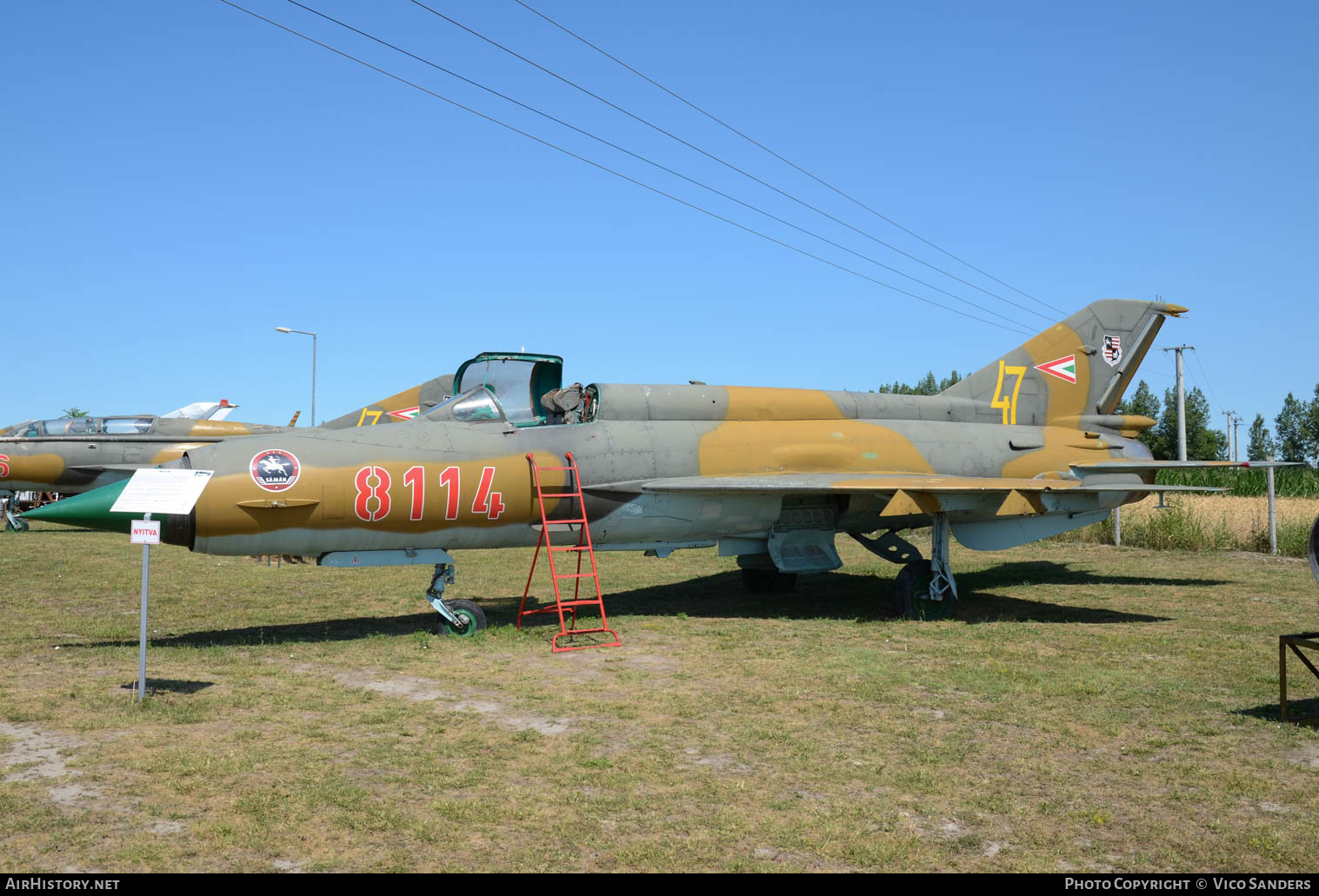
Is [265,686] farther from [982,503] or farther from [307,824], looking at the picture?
[982,503]

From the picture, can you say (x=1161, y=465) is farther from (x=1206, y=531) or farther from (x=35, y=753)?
(x=35, y=753)

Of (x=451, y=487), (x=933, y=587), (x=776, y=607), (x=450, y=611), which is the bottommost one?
(x=776, y=607)

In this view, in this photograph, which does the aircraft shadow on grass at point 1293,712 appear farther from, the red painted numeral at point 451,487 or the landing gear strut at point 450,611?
the red painted numeral at point 451,487

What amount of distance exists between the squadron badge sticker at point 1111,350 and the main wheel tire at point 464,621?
12895mm

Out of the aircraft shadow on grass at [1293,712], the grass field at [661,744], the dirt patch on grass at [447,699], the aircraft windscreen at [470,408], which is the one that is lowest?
the dirt patch on grass at [447,699]

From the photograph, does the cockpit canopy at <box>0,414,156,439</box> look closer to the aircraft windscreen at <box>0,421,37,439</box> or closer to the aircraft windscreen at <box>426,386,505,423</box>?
the aircraft windscreen at <box>0,421,37,439</box>

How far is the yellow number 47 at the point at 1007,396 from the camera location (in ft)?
57.0

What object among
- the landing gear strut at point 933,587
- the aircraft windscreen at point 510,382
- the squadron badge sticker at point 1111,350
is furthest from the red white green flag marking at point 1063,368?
the aircraft windscreen at point 510,382

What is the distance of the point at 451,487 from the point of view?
11.5 meters

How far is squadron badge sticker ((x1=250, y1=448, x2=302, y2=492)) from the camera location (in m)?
10.6

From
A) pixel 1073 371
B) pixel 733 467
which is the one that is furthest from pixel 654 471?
pixel 1073 371

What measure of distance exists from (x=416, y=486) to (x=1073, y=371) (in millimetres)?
12651

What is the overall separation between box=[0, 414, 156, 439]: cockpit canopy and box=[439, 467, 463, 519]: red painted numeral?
1803 centimetres
